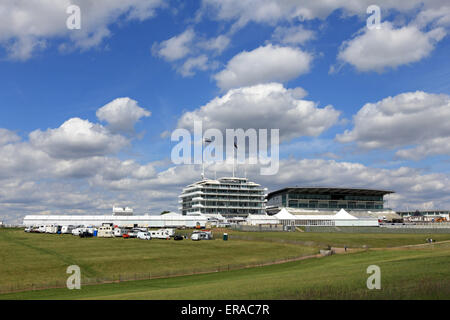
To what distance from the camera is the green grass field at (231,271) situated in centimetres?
2697

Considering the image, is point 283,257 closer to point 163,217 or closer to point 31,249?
point 31,249

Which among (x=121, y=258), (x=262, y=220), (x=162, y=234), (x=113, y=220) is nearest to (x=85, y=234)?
(x=162, y=234)

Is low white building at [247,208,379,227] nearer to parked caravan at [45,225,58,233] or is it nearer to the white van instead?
the white van

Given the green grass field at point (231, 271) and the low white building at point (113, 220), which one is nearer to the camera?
the green grass field at point (231, 271)

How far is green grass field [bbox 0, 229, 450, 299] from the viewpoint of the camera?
88.5 ft

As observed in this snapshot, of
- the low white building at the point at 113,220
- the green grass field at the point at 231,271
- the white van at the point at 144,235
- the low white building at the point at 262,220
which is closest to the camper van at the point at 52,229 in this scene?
the white van at the point at 144,235

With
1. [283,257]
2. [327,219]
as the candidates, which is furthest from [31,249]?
[327,219]

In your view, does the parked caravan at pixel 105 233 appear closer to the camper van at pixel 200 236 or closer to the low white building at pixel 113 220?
the camper van at pixel 200 236

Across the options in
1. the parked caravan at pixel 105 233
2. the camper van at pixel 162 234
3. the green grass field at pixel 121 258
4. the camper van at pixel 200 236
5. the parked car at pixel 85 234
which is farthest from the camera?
the parked caravan at pixel 105 233

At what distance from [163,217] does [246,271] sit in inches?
4541

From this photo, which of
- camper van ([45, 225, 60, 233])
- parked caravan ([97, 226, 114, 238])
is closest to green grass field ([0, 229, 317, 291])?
parked caravan ([97, 226, 114, 238])

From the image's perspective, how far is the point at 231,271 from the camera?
53.3 metres
